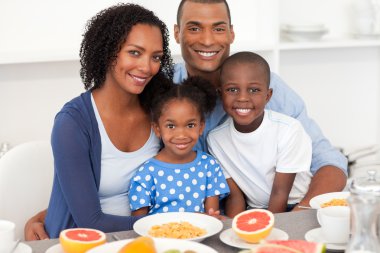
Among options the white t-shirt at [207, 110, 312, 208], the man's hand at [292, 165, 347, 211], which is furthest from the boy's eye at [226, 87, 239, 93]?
the man's hand at [292, 165, 347, 211]

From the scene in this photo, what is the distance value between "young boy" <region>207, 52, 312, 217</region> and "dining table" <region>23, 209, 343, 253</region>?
1.17ft

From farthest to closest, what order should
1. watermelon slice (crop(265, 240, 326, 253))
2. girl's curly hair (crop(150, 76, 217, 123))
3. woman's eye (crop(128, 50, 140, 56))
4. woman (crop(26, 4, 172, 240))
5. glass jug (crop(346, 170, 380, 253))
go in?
girl's curly hair (crop(150, 76, 217, 123)) → woman's eye (crop(128, 50, 140, 56)) → woman (crop(26, 4, 172, 240)) → watermelon slice (crop(265, 240, 326, 253)) → glass jug (crop(346, 170, 380, 253))

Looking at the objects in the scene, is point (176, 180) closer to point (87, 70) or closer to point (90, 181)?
point (90, 181)

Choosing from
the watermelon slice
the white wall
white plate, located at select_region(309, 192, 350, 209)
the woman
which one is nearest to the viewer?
the watermelon slice

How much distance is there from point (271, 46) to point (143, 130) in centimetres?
116

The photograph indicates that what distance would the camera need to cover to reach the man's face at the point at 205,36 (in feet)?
7.55

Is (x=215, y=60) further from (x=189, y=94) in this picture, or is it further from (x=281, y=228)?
(x=281, y=228)

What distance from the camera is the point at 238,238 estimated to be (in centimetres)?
154

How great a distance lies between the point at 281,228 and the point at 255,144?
53 centimetres

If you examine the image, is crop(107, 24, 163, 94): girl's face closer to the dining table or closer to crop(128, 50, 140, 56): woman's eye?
crop(128, 50, 140, 56): woman's eye

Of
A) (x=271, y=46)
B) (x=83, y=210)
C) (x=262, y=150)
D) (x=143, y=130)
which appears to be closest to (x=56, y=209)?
(x=83, y=210)

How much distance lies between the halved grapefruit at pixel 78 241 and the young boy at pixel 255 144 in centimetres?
76

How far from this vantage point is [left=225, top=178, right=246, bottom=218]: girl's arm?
215 cm

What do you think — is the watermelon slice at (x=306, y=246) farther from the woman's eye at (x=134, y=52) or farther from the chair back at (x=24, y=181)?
the chair back at (x=24, y=181)
